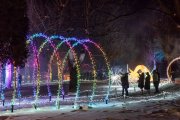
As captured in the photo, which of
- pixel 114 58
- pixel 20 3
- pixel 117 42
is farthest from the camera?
pixel 114 58

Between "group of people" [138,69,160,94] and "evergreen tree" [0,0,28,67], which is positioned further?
"group of people" [138,69,160,94]

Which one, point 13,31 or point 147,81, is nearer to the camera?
point 13,31

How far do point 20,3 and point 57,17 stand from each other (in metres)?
19.8

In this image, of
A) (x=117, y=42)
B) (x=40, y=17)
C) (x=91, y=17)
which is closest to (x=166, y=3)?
(x=91, y=17)

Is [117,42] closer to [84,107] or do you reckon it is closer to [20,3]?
[84,107]

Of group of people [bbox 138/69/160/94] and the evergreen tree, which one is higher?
the evergreen tree

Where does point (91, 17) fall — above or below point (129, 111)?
above

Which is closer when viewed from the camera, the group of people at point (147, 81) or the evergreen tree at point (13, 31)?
the evergreen tree at point (13, 31)

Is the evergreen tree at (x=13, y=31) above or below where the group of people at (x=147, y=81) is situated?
above

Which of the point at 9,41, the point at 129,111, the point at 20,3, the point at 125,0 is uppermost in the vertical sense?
the point at 125,0

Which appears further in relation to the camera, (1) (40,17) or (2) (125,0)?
(1) (40,17)

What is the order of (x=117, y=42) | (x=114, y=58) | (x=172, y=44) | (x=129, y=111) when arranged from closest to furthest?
(x=129, y=111)
(x=172, y=44)
(x=117, y=42)
(x=114, y=58)

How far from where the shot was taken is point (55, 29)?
120 feet

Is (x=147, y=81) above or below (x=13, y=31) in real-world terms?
below
